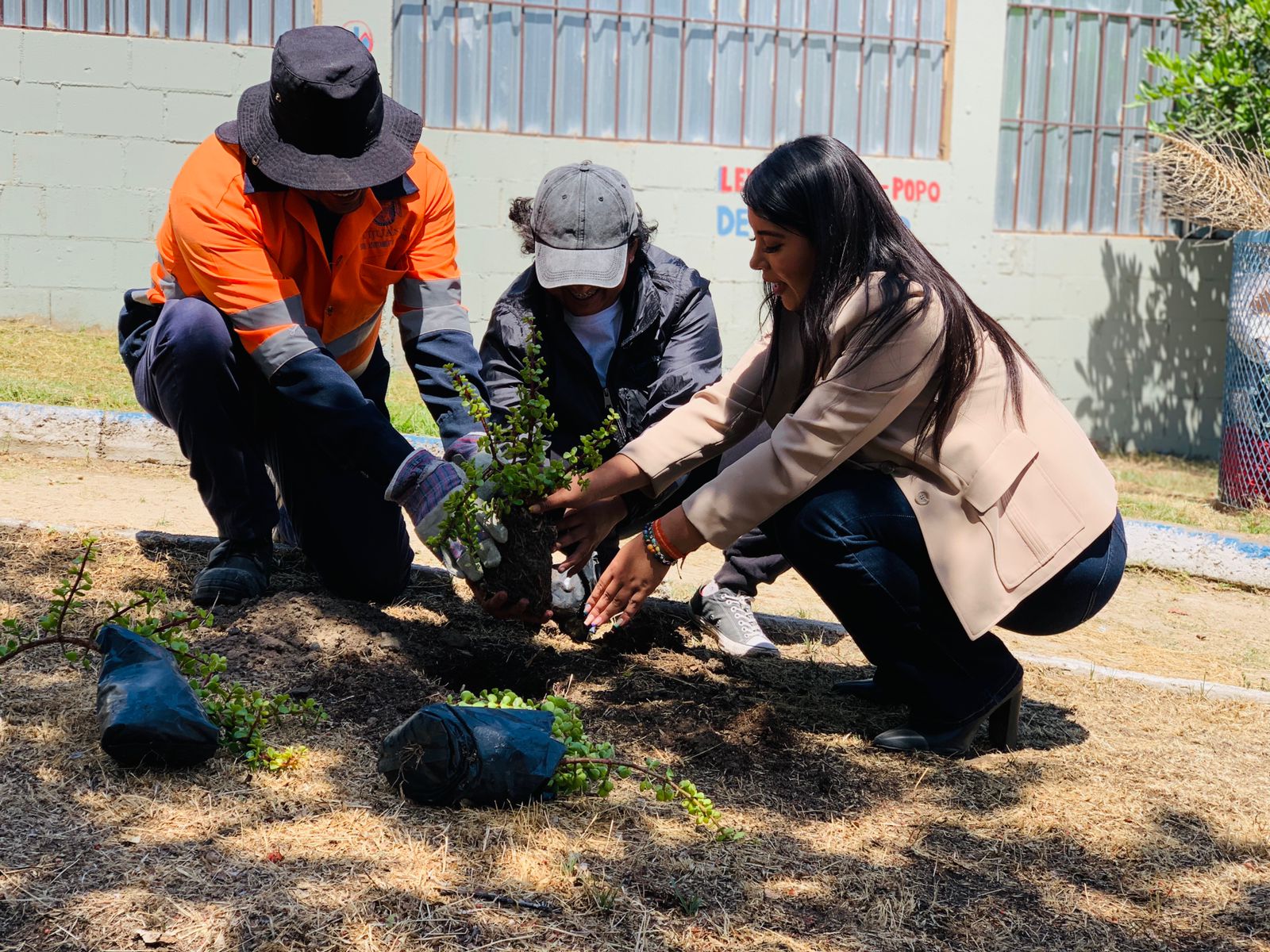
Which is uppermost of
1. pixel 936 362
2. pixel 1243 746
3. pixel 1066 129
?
pixel 1066 129

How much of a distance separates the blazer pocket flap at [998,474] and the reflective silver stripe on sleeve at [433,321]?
1.55 metres

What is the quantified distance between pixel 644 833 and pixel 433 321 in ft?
5.66

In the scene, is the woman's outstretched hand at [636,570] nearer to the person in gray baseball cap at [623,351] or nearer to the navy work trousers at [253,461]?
the person in gray baseball cap at [623,351]

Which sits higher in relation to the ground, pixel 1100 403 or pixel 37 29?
pixel 37 29

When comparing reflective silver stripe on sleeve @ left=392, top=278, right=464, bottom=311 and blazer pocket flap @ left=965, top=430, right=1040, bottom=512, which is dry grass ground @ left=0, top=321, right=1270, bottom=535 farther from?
blazer pocket flap @ left=965, top=430, right=1040, bottom=512

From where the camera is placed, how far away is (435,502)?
2.85m

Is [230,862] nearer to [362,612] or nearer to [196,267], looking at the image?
[362,612]

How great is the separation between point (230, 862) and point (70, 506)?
2.91 meters

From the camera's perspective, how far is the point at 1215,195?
729cm

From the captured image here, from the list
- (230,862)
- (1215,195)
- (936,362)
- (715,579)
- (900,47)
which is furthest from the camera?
(900,47)

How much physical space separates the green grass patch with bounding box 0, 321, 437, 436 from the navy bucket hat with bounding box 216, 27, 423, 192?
2.99m

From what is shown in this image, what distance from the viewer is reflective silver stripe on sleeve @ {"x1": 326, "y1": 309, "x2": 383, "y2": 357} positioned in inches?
141

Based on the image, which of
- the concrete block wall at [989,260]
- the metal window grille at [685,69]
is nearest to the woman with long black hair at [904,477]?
the concrete block wall at [989,260]

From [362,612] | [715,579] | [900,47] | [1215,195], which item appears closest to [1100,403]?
[1215,195]
